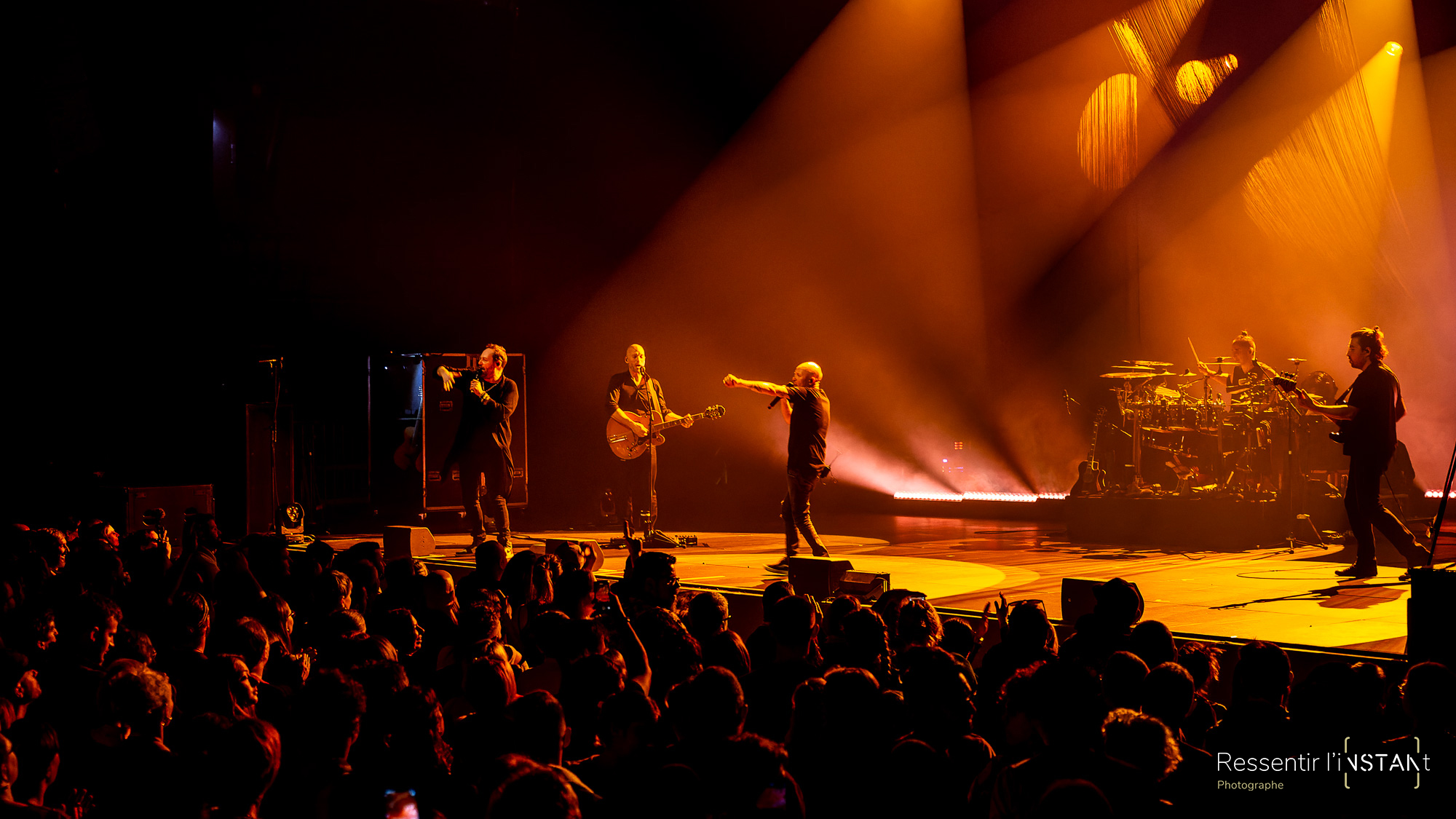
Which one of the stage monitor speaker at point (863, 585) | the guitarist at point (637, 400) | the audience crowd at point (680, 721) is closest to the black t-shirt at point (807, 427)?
the guitarist at point (637, 400)

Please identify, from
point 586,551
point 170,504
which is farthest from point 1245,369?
point 170,504

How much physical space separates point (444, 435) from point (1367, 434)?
934 centimetres

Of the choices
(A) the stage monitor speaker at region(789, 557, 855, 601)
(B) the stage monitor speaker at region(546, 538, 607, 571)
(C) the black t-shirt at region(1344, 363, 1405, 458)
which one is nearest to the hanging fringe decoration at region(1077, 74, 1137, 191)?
(C) the black t-shirt at region(1344, 363, 1405, 458)

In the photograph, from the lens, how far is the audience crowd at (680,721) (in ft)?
7.73

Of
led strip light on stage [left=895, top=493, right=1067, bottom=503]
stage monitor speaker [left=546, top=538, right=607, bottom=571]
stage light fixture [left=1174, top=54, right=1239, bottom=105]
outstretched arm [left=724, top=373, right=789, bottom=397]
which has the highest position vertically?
stage light fixture [left=1174, top=54, right=1239, bottom=105]

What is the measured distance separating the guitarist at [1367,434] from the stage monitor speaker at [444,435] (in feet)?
26.7

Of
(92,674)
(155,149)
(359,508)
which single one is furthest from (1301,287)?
(92,674)

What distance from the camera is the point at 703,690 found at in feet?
8.52

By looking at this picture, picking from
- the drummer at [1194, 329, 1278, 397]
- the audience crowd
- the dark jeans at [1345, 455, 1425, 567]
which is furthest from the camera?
the drummer at [1194, 329, 1278, 397]

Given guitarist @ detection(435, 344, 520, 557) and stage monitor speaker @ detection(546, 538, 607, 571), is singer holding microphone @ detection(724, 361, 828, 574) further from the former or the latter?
guitarist @ detection(435, 344, 520, 557)

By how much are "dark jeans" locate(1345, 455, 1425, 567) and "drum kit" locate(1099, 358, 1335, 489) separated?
10.1 feet

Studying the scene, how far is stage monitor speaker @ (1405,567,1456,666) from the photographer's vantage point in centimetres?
400

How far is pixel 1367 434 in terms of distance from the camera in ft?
24.3

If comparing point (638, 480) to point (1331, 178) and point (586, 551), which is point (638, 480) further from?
point (1331, 178)
